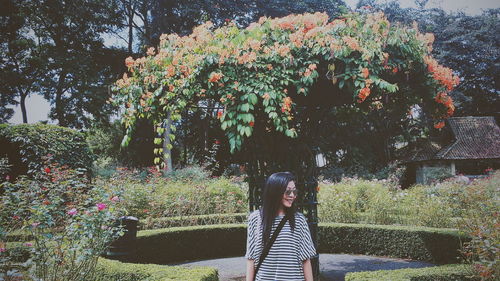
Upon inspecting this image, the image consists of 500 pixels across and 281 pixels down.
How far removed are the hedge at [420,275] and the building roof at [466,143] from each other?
723 inches

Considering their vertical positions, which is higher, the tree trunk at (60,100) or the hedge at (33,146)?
the tree trunk at (60,100)

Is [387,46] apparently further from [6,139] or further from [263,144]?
[6,139]

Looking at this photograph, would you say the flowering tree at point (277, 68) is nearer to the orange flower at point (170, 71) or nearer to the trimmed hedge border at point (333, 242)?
the orange flower at point (170, 71)

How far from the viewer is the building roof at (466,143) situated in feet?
68.2

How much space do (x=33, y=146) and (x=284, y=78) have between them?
7744mm

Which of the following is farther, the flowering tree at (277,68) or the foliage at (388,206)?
the foliage at (388,206)

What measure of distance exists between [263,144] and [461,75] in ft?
77.4

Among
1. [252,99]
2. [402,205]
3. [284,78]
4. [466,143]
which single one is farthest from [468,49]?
[252,99]

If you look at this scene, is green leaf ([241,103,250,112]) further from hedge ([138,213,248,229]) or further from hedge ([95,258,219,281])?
hedge ([138,213,248,229])

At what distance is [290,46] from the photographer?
443 cm

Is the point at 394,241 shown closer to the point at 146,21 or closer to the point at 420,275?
the point at 420,275

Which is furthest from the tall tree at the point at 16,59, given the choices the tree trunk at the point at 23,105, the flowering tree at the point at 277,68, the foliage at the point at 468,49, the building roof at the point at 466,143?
the building roof at the point at 466,143

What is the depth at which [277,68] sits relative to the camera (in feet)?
14.3

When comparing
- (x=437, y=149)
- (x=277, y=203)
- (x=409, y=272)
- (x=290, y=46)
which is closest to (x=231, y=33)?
(x=290, y=46)
